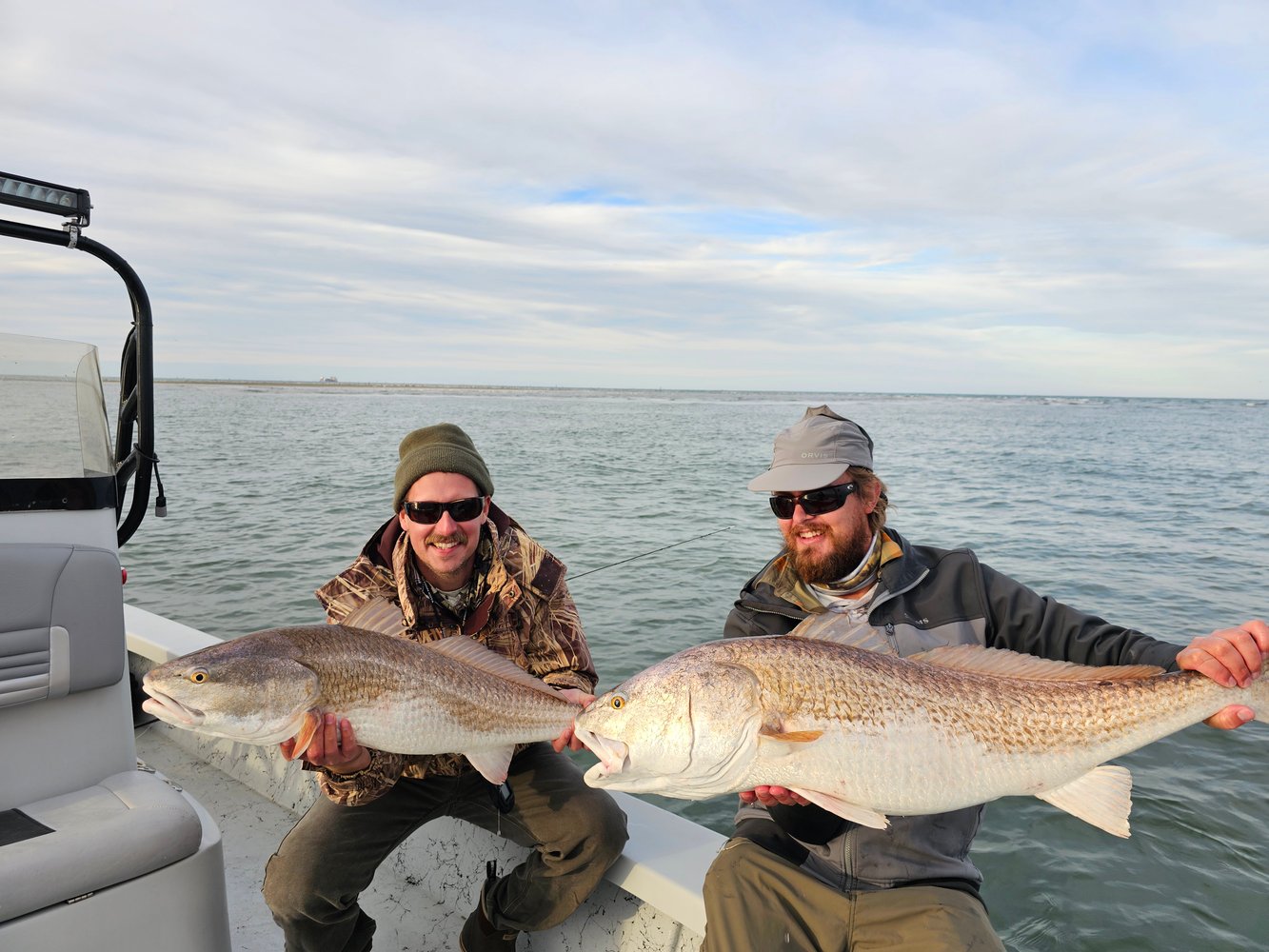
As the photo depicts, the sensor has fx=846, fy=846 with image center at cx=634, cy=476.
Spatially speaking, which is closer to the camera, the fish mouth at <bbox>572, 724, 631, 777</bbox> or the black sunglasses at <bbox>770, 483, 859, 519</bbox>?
the fish mouth at <bbox>572, 724, 631, 777</bbox>

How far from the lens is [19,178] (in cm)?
285

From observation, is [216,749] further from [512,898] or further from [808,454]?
[808,454]

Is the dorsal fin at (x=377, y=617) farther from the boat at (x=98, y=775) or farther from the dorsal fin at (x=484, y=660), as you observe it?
the boat at (x=98, y=775)

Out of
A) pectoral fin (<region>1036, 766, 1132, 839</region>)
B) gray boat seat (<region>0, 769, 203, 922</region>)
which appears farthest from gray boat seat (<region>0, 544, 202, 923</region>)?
pectoral fin (<region>1036, 766, 1132, 839</region>)

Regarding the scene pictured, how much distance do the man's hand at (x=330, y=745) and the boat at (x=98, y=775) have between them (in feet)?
1.13

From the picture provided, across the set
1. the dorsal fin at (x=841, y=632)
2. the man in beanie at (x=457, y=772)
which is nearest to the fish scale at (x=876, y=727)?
the dorsal fin at (x=841, y=632)

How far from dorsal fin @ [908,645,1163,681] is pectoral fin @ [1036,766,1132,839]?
0.28 meters

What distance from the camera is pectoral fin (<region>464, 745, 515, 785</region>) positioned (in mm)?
3061

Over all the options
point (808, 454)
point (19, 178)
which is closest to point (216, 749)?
point (19, 178)

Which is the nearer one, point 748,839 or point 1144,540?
point 748,839

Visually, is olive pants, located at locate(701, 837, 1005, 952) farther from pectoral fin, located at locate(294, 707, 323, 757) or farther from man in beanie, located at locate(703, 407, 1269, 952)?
pectoral fin, located at locate(294, 707, 323, 757)

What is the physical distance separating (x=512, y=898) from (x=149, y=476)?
225 cm

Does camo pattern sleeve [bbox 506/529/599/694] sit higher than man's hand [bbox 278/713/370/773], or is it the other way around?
camo pattern sleeve [bbox 506/529/599/694]

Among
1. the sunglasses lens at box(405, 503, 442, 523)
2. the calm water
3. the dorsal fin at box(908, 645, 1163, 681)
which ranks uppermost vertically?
the sunglasses lens at box(405, 503, 442, 523)
